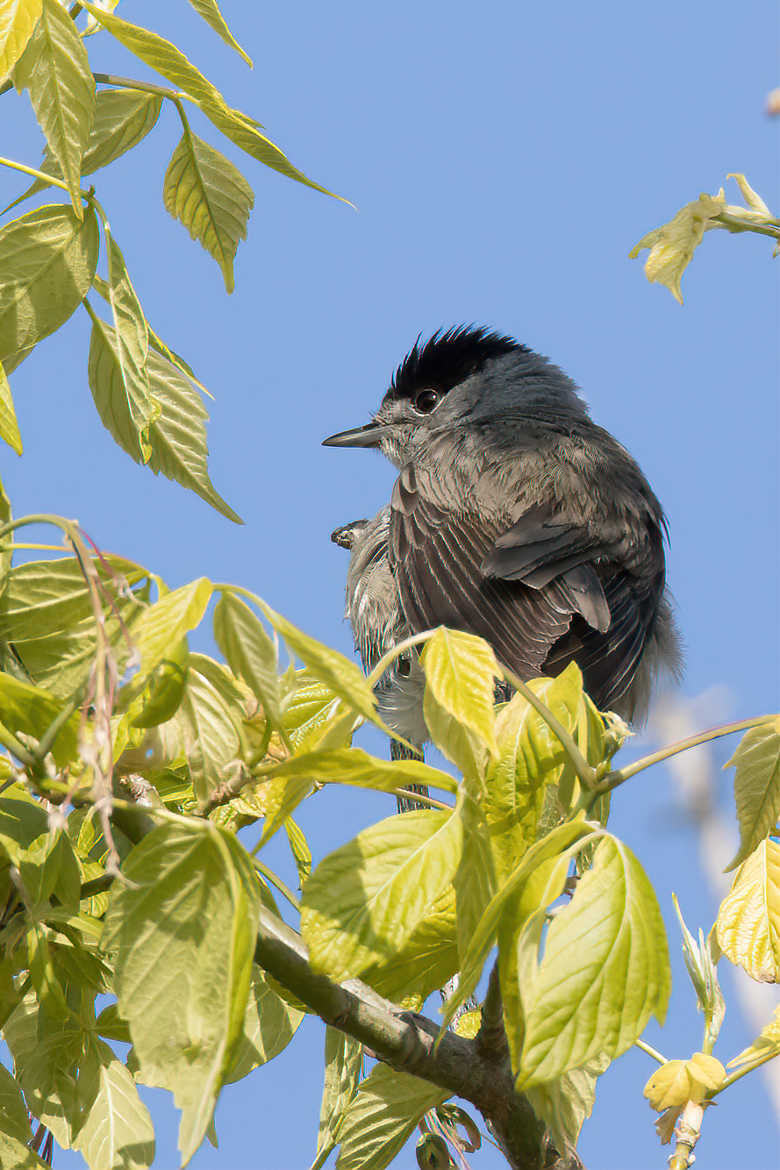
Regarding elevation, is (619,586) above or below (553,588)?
above

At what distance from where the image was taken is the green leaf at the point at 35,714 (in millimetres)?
1007

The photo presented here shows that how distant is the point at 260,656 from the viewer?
3.12 ft

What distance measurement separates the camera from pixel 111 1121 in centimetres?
128

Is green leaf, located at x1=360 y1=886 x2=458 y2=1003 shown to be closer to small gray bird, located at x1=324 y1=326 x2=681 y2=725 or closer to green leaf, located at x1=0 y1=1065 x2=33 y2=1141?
green leaf, located at x1=0 y1=1065 x2=33 y2=1141

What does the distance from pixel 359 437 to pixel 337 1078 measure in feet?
14.9

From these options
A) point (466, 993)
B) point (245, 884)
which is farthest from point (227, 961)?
point (466, 993)

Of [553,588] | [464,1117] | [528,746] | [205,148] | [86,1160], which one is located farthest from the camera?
[553,588]

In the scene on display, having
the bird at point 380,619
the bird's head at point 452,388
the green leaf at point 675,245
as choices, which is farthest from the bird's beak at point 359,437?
the green leaf at point 675,245

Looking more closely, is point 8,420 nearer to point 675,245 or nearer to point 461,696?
point 461,696

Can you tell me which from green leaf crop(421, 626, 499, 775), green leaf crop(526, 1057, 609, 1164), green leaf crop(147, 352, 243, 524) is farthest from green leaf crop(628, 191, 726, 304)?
green leaf crop(526, 1057, 609, 1164)

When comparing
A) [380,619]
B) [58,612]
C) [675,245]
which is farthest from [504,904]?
[380,619]

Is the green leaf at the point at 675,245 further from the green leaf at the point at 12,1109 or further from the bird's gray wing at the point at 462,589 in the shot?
the bird's gray wing at the point at 462,589

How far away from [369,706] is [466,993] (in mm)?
241

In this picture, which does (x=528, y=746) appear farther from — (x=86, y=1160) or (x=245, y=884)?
(x=86, y=1160)
